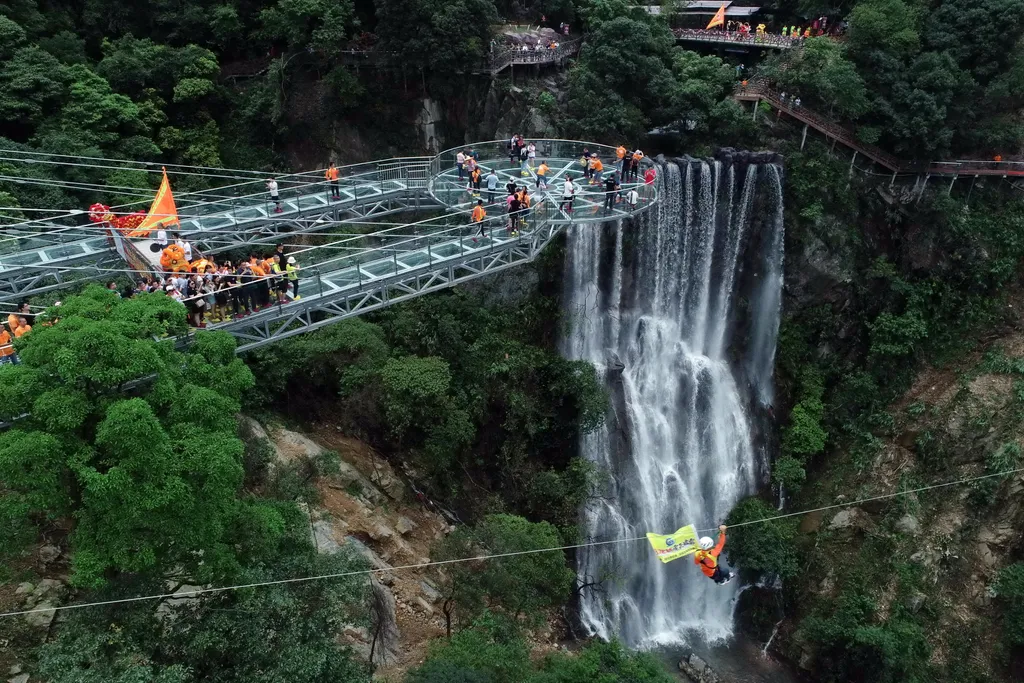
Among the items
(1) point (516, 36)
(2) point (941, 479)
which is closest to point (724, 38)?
(1) point (516, 36)

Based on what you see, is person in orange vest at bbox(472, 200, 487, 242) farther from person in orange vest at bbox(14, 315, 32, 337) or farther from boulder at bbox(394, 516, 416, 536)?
person in orange vest at bbox(14, 315, 32, 337)

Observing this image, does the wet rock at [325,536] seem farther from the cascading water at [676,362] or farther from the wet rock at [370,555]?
the cascading water at [676,362]

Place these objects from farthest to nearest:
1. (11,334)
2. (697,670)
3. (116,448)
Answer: (697,670), (11,334), (116,448)

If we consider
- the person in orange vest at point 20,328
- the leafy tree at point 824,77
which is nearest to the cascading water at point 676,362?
the leafy tree at point 824,77

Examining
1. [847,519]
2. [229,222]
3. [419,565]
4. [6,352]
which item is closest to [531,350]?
[419,565]

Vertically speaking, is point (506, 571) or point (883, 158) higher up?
point (883, 158)

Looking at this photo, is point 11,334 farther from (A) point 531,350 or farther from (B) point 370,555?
(A) point 531,350
